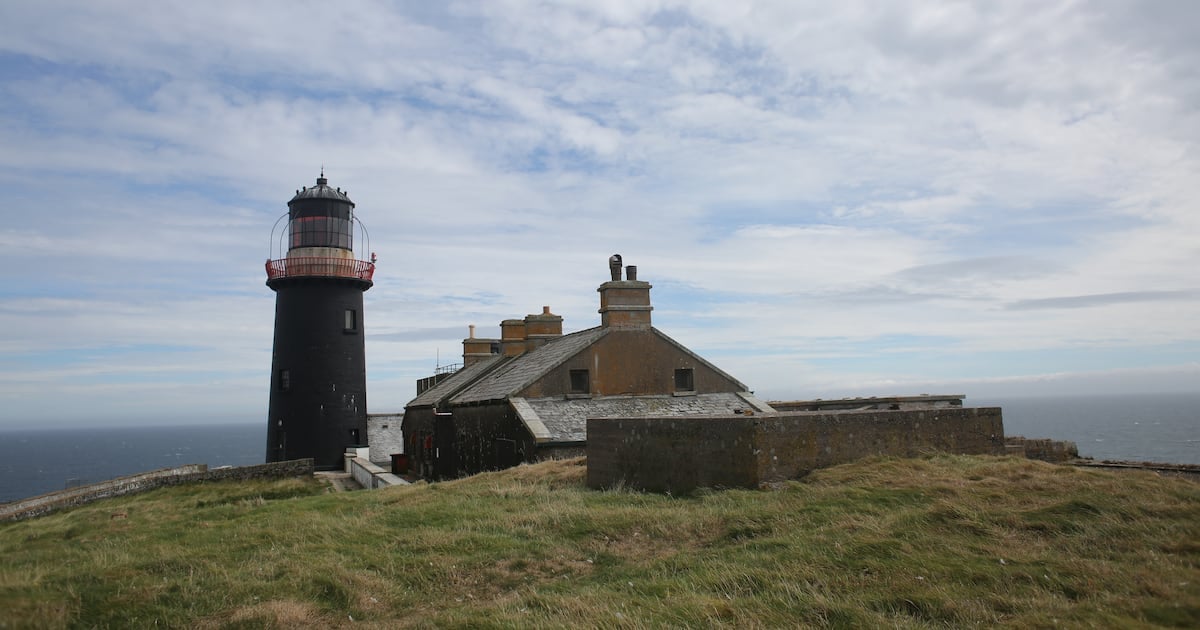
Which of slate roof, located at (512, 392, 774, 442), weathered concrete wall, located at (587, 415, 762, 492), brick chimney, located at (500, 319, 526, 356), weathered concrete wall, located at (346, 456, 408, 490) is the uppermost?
brick chimney, located at (500, 319, 526, 356)

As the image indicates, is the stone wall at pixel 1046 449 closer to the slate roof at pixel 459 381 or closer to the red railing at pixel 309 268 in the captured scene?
the slate roof at pixel 459 381

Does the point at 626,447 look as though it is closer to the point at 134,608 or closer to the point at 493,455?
the point at 134,608

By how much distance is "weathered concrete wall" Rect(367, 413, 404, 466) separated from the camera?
3712cm

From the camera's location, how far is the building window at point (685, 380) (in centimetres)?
2352

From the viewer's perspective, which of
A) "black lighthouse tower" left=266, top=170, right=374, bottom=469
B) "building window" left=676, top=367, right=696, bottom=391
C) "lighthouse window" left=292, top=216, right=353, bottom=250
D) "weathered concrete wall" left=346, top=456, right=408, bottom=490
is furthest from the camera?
"lighthouse window" left=292, top=216, right=353, bottom=250

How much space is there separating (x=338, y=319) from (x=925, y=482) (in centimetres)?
2728

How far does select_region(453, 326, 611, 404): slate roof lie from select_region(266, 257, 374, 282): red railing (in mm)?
8628

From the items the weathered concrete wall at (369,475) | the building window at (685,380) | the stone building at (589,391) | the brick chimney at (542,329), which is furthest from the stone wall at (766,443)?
the brick chimney at (542,329)

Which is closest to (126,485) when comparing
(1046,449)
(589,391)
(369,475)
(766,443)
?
(369,475)

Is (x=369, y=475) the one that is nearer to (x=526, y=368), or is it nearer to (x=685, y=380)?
(x=526, y=368)

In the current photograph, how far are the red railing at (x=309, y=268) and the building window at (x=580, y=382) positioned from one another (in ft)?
Result: 48.4

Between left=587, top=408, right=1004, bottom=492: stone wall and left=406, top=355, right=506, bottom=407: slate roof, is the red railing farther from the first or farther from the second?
left=587, top=408, right=1004, bottom=492: stone wall

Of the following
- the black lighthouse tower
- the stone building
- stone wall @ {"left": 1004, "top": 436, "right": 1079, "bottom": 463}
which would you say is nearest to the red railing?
the black lighthouse tower

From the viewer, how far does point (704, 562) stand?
7.71 m
